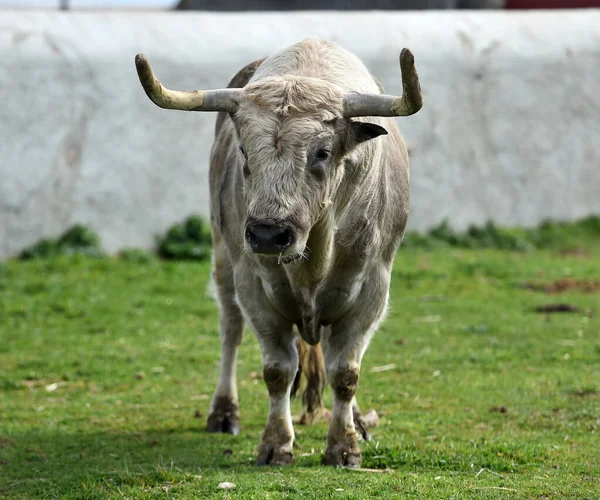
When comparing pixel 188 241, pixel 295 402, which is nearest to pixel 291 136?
pixel 295 402

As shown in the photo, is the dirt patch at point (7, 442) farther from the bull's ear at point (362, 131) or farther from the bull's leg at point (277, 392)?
the bull's ear at point (362, 131)

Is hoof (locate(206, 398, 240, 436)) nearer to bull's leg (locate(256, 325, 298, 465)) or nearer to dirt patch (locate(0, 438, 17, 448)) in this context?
bull's leg (locate(256, 325, 298, 465))

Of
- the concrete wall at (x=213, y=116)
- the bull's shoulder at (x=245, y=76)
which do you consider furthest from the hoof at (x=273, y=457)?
the concrete wall at (x=213, y=116)

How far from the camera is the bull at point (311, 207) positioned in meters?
5.58

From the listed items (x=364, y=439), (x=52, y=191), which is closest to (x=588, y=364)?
(x=364, y=439)

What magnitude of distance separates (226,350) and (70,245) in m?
6.70

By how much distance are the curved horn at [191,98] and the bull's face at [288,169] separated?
12 cm

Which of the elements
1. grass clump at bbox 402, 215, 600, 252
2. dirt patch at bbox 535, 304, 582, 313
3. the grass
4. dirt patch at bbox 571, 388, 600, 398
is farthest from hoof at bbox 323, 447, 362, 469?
grass clump at bbox 402, 215, 600, 252

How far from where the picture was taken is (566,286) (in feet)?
44.3

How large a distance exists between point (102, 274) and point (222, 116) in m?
6.01

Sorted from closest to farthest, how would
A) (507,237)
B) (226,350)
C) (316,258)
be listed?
(316,258) < (226,350) < (507,237)

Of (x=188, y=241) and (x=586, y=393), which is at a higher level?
(x=188, y=241)

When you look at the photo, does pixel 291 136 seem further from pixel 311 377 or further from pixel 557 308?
pixel 557 308

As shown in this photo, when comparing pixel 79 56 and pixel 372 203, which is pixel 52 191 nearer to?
pixel 79 56
